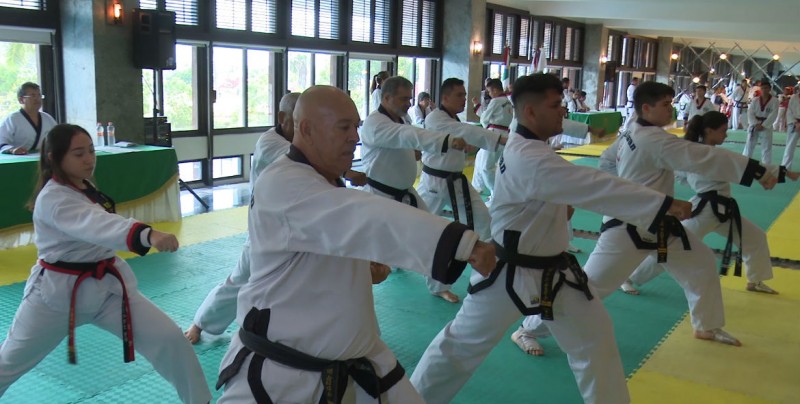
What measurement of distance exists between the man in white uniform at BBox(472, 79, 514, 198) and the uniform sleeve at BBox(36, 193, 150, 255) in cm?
643

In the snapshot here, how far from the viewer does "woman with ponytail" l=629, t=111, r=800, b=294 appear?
473 cm

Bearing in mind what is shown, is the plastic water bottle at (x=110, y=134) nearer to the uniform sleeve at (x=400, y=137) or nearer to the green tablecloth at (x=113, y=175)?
the green tablecloth at (x=113, y=175)

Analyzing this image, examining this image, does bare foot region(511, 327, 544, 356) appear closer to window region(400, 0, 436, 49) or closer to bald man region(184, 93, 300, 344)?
bald man region(184, 93, 300, 344)

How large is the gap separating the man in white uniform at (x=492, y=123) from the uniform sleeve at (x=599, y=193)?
5.91 metres

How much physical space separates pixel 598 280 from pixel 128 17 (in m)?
6.36

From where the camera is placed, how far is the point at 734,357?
407 cm

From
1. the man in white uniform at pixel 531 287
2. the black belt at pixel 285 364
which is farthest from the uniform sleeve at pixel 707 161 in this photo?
the black belt at pixel 285 364

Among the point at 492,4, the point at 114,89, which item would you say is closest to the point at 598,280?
the point at 114,89

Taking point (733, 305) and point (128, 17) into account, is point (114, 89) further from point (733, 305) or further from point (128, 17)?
point (733, 305)

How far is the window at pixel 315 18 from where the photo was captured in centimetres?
1098

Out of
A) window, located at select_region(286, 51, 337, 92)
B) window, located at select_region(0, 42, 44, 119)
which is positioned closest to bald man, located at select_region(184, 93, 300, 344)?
window, located at select_region(0, 42, 44, 119)

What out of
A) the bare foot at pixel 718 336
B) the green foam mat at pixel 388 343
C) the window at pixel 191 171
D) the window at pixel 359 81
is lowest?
the green foam mat at pixel 388 343

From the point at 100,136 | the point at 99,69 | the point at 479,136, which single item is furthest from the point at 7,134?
the point at 479,136

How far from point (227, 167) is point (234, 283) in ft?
23.2
